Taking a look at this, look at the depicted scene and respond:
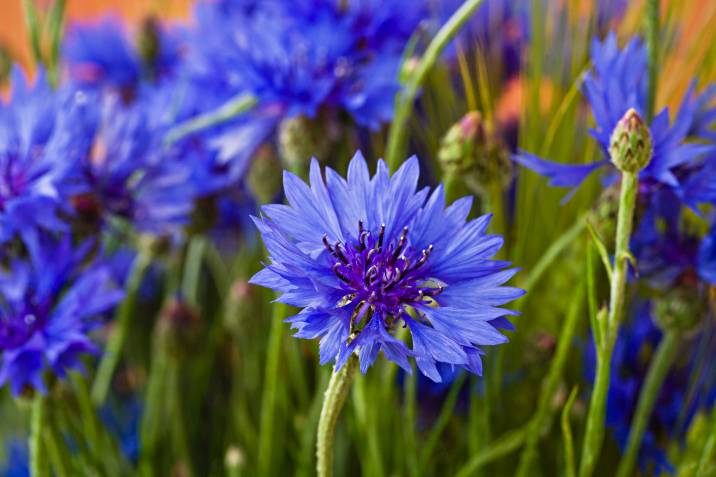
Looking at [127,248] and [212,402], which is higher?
[127,248]

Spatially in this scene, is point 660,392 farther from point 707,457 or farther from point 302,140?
point 302,140

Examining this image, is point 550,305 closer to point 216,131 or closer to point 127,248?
point 216,131

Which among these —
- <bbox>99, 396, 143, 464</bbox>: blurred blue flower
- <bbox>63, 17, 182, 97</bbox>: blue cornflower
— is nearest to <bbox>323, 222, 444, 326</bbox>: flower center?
<bbox>99, 396, 143, 464</bbox>: blurred blue flower

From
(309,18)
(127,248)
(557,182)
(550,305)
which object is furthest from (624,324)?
(127,248)

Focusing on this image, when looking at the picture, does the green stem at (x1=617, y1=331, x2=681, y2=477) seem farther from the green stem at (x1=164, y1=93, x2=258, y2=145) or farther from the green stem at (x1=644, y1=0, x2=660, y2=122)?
the green stem at (x1=164, y1=93, x2=258, y2=145)

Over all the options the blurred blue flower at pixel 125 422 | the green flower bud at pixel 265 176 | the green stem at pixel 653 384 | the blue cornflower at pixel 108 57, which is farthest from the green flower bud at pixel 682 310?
the blue cornflower at pixel 108 57
